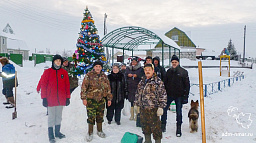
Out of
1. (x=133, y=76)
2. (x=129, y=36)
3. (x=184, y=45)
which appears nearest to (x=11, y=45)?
(x=129, y=36)

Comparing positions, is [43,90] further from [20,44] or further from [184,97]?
[20,44]

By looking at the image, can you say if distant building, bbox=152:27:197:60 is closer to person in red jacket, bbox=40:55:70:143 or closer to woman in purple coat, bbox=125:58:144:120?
Result: woman in purple coat, bbox=125:58:144:120

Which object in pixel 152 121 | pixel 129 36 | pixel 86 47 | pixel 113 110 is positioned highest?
pixel 129 36

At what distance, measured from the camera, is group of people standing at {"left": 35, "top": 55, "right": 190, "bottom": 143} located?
3717 millimetres

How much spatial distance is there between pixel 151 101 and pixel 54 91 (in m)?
2.13

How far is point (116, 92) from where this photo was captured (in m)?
5.16

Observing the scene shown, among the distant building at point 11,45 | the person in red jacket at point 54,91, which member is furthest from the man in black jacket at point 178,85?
the distant building at point 11,45

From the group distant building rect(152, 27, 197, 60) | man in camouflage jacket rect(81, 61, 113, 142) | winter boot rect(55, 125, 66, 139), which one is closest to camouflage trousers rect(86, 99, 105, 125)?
man in camouflage jacket rect(81, 61, 113, 142)

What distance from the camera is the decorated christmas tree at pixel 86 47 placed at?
8.79m

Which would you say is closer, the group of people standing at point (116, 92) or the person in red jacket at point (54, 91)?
the group of people standing at point (116, 92)

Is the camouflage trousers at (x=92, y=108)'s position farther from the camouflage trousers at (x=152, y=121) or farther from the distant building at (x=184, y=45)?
the distant building at (x=184, y=45)

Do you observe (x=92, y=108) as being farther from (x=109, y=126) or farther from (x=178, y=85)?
(x=178, y=85)

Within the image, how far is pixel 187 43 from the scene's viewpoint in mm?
38969

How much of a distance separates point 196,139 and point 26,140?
3968 millimetres
